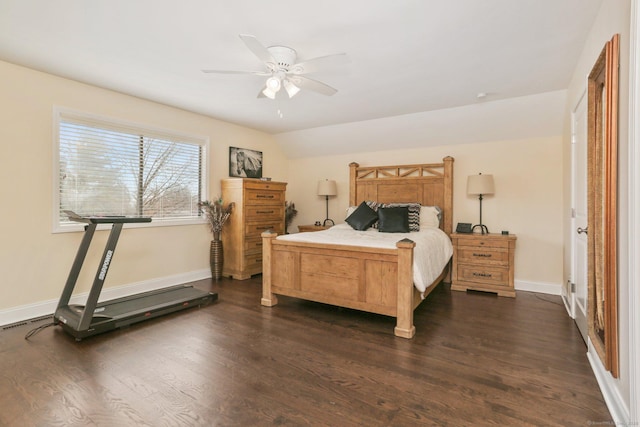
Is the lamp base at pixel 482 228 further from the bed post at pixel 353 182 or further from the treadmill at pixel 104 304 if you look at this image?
the treadmill at pixel 104 304

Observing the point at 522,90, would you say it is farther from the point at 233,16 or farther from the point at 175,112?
the point at 175,112

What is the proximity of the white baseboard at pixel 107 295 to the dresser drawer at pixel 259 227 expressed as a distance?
0.88 metres

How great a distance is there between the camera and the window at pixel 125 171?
3354 mm

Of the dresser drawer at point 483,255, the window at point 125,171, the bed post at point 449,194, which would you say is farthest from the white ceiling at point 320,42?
the dresser drawer at point 483,255

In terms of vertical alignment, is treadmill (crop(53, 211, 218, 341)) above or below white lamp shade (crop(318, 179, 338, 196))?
below

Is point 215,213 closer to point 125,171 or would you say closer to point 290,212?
Answer: point 125,171

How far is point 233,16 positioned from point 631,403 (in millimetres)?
3044

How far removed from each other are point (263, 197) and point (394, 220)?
210 cm

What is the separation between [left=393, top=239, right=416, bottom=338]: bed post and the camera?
2682 mm

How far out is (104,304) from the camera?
3.13 metres

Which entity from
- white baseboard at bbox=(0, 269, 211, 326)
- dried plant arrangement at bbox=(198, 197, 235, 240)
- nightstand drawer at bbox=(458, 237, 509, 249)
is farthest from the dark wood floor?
dried plant arrangement at bbox=(198, 197, 235, 240)

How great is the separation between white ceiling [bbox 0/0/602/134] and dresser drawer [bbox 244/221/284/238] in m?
1.92

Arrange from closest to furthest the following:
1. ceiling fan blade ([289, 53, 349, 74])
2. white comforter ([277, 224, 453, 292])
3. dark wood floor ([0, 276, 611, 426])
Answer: dark wood floor ([0, 276, 611, 426])
ceiling fan blade ([289, 53, 349, 74])
white comforter ([277, 224, 453, 292])

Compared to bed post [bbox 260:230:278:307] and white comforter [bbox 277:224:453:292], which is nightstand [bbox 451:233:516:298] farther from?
bed post [bbox 260:230:278:307]
